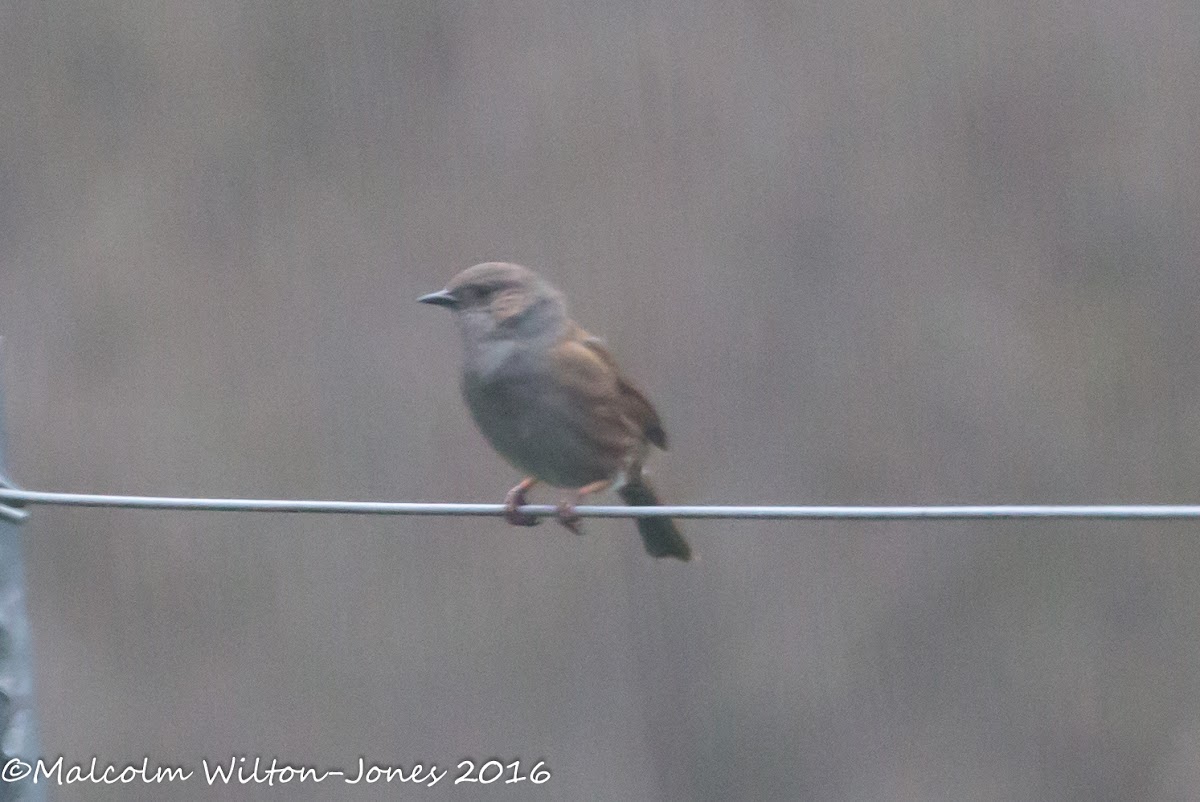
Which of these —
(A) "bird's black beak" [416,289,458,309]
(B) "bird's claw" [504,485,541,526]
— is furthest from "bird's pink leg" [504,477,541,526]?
(A) "bird's black beak" [416,289,458,309]

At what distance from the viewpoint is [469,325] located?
4.77m

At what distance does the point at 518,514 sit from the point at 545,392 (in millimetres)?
518

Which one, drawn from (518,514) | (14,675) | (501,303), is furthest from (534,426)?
(14,675)

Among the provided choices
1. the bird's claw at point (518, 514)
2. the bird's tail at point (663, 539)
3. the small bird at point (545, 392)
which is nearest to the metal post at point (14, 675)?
the bird's claw at point (518, 514)

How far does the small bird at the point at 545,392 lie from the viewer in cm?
469

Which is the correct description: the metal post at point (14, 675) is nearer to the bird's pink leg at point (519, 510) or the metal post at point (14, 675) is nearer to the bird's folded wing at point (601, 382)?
the bird's pink leg at point (519, 510)

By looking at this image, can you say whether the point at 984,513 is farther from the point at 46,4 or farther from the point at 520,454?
the point at 46,4

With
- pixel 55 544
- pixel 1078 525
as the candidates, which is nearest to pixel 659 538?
pixel 1078 525

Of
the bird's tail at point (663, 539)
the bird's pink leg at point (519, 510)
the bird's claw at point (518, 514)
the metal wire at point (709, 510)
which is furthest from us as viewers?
the bird's tail at point (663, 539)

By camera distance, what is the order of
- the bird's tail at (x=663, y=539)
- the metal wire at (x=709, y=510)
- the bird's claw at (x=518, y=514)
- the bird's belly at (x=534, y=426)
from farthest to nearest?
the bird's tail at (x=663, y=539), the bird's belly at (x=534, y=426), the bird's claw at (x=518, y=514), the metal wire at (x=709, y=510)

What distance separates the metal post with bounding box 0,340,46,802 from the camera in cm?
316

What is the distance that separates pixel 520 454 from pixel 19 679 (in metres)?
1.74

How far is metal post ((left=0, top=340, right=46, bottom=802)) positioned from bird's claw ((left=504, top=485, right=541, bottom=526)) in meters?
0.97

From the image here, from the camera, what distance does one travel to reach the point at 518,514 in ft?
14.0
